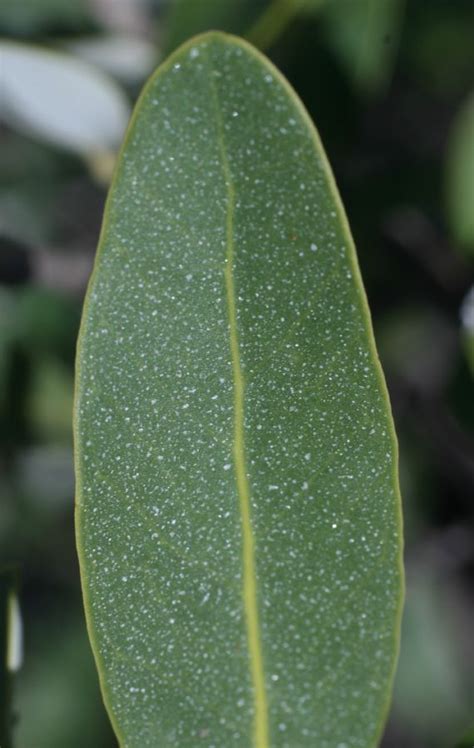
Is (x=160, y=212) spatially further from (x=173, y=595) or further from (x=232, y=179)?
(x=173, y=595)

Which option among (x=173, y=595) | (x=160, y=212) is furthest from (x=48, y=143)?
(x=173, y=595)

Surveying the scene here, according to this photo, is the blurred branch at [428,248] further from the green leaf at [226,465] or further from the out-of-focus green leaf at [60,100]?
the green leaf at [226,465]

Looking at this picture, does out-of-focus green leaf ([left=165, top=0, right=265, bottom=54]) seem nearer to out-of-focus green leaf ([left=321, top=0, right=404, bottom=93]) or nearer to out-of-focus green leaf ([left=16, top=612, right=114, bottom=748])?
out-of-focus green leaf ([left=321, top=0, right=404, bottom=93])

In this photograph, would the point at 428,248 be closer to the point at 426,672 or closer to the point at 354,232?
the point at 354,232

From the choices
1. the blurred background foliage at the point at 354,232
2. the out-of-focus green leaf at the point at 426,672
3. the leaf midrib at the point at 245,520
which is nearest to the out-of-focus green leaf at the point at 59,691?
the blurred background foliage at the point at 354,232

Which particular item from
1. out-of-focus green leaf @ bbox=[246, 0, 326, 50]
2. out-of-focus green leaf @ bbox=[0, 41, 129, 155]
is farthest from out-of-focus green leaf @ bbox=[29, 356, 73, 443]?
out-of-focus green leaf @ bbox=[246, 0, 326, 50]

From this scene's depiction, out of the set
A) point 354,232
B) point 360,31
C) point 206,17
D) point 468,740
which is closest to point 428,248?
point 354,232
